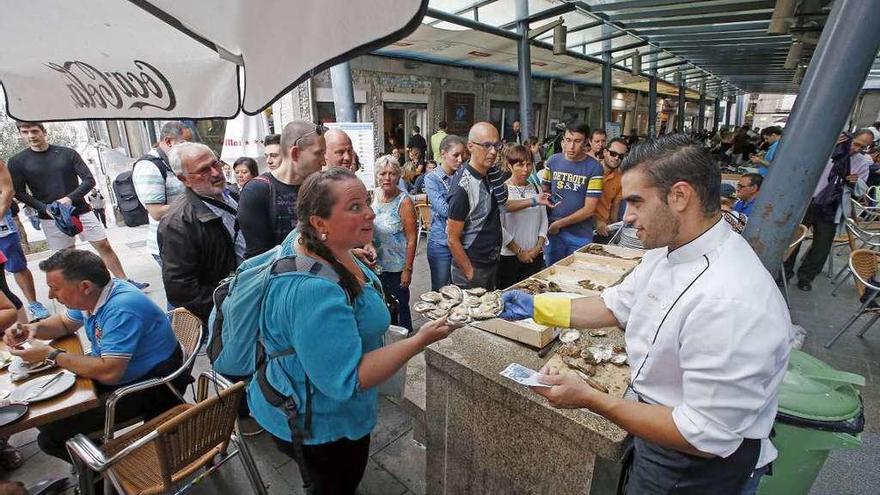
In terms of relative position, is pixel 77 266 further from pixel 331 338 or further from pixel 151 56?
pixel 331 338

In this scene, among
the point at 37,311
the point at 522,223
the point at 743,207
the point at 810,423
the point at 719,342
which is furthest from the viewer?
the point at 743,207

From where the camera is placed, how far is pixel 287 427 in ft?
5.21

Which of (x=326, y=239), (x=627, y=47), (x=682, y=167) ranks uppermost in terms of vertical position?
(x=627, y=47)

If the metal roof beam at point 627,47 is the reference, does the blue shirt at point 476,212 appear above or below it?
below

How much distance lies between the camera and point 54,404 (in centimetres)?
197

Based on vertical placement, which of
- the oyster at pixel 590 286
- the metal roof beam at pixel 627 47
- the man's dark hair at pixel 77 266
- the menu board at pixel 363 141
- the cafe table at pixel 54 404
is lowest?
the cafe table at pixel 54 404

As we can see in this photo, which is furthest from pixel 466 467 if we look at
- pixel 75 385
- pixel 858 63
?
pixel 858 63

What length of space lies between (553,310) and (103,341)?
2356 millimetres

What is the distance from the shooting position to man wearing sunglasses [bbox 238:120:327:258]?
2559 millimetres

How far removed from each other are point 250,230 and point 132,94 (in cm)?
101

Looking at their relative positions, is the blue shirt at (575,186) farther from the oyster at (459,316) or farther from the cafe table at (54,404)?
the cafe table at (54,404)

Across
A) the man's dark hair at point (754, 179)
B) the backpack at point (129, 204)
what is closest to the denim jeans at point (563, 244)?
the man's dark hair at point (754, 179)

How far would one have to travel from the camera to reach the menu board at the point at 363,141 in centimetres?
464

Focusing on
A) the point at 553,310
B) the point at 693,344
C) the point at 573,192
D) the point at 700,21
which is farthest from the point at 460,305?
the point at 700,21
